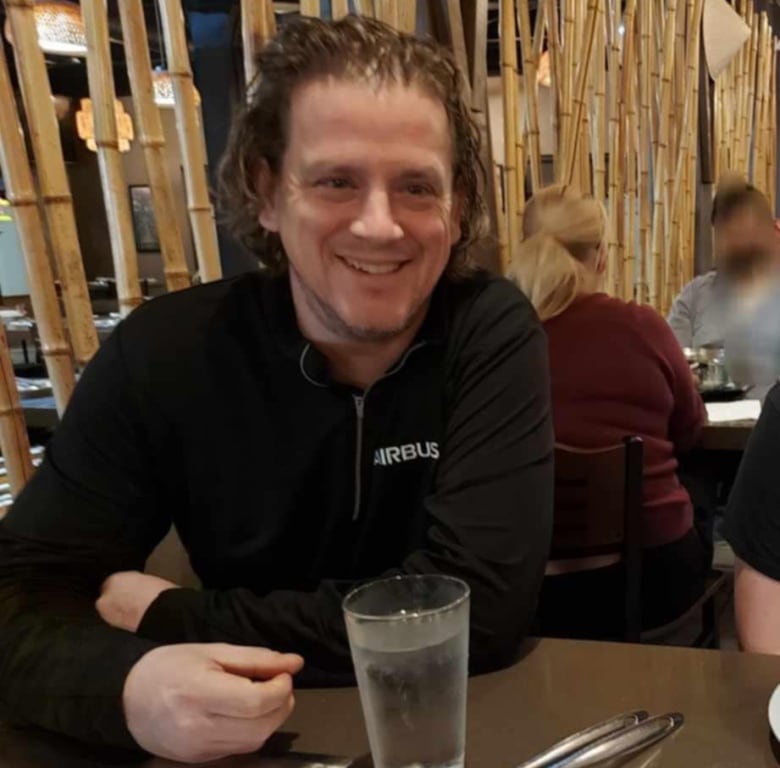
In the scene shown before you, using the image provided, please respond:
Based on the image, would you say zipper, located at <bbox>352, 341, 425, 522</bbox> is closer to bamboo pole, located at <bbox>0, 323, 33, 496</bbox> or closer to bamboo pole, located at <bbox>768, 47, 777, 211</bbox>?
bamboo pole, located at <bbox>0, 323, 33, 496</bbox>

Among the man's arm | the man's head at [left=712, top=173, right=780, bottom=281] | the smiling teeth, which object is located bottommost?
the man's arm

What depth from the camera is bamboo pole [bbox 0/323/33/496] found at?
1.37 m

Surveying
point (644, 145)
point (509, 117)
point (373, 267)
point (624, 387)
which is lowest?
point (624, 387)

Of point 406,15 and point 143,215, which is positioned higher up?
point 406,15

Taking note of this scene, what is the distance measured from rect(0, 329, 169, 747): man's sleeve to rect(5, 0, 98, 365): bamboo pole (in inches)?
9.2

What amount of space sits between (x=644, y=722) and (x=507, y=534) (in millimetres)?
339

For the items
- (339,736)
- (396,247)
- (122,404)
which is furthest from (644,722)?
(122,404)

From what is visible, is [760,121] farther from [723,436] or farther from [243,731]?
[243,731]

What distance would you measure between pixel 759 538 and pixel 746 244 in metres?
1.39

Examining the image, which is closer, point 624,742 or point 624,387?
point 624,742

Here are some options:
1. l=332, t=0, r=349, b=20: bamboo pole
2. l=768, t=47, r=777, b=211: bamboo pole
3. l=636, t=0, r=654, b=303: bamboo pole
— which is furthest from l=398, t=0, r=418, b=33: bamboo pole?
l=768, t=47, r=777, b=211: bamboo pole

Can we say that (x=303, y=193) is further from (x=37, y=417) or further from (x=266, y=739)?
(x=37, y=417)

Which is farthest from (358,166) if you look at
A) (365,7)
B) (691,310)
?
(691,310)

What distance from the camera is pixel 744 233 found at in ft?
7.73
